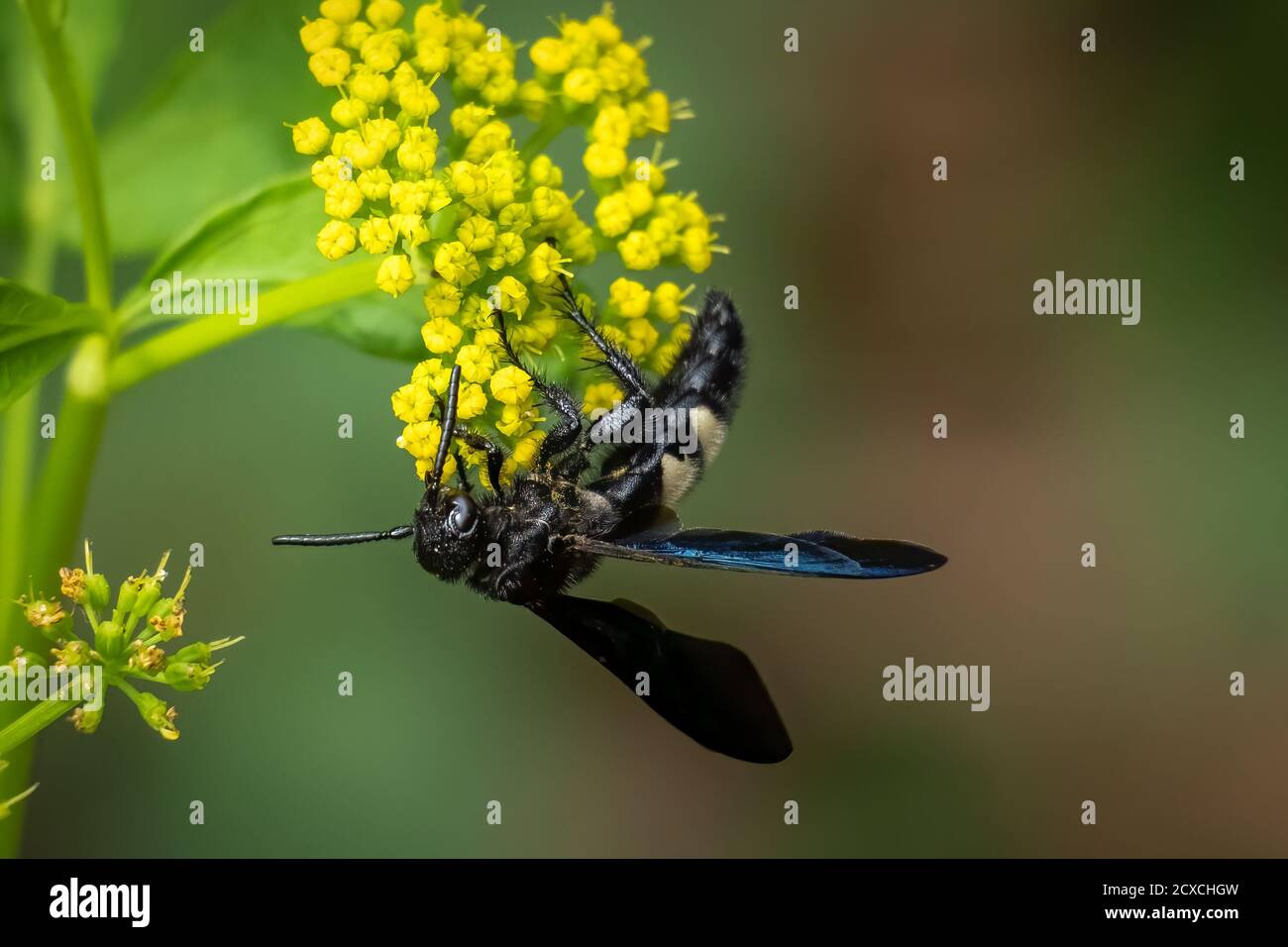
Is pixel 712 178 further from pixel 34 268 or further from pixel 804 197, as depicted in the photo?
pixel 34 268

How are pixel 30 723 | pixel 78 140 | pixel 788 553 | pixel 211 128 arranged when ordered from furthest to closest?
1. pixel 211 128
2. pixel 788 553
3. pixel 78 140
4. pixel 30 723

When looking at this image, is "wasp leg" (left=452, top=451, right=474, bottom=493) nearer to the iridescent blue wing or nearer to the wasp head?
the wasp head

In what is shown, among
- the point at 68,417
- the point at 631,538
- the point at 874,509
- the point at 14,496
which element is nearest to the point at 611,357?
the point at 631,538

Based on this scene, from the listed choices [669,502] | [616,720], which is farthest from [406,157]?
[616,720]

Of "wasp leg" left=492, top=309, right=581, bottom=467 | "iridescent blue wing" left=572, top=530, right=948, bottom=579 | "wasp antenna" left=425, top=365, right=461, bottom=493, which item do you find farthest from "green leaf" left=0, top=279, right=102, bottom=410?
"iridescent blue wing" left=572, top=530, right=948, bottom=579

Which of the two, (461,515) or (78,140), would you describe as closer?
(78,140)

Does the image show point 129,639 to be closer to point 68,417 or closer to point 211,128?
point 68,417
